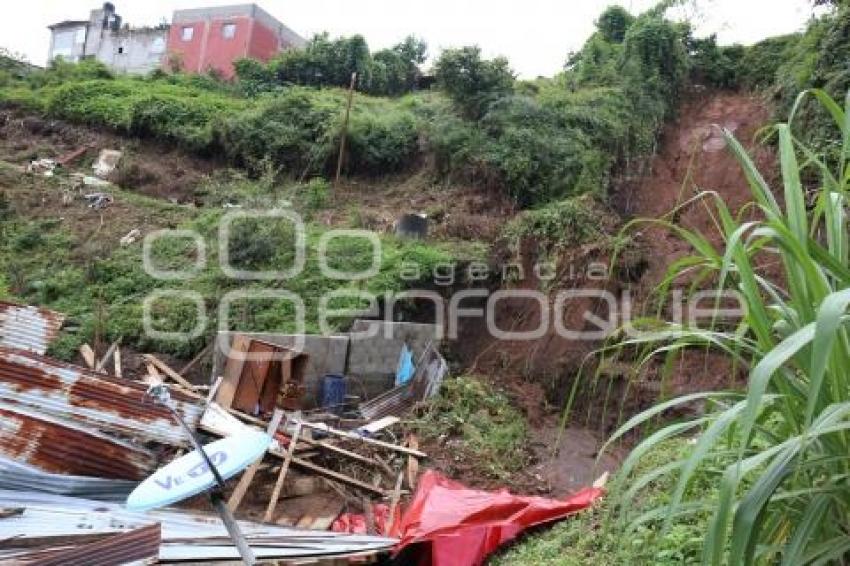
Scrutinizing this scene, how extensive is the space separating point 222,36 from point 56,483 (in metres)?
26.1

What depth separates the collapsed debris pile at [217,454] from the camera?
15.1ft

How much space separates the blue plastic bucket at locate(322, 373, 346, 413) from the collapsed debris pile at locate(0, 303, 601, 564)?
0.7 inches

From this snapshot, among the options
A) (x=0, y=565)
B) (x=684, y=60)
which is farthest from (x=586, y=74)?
(x=0, y=565)

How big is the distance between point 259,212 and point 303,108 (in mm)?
5023

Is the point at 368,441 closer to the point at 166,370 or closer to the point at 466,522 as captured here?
the point at 466,522

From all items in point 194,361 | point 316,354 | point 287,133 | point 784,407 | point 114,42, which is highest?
point 114,42

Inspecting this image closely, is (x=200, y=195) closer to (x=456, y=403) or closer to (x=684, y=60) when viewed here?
(x=456, y=403)

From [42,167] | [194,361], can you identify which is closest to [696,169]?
[194,361]

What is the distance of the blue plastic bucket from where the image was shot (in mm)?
9097

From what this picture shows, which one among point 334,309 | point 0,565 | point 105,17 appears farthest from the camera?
point 105,17

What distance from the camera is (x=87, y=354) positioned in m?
9.39

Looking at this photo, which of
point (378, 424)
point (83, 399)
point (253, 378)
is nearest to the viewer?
point (83, 399)

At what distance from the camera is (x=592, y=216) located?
11.1 meters

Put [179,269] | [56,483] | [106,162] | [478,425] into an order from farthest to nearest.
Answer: [106,162], [179,269], [478,425], [56,483]
